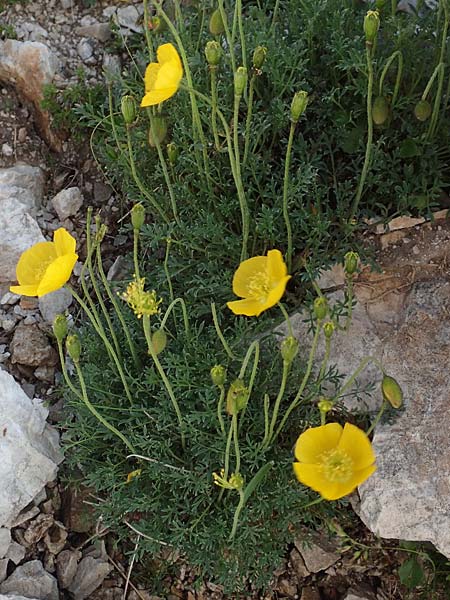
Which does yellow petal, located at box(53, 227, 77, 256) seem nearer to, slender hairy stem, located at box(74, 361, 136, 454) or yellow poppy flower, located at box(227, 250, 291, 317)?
slender hairy stem, located at box(74, 361, 136, 454)

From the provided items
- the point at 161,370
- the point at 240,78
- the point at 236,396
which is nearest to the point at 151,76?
the point at 240,78

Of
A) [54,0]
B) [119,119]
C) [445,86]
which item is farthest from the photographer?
[54,0]

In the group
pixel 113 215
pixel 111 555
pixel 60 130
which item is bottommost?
pixel 111 555

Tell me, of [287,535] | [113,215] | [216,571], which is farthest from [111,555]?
[113,215]

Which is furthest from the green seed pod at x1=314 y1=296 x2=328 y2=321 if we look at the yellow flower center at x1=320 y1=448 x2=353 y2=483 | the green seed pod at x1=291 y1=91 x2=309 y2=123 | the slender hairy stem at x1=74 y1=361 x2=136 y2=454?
the slender hairy stem at x1=74 y1=361 x2=136 y2=454

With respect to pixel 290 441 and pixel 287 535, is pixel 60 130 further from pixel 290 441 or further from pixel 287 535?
pixel 287 535

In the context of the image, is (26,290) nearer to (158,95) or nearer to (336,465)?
(158,95)

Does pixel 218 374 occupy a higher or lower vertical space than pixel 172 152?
lower
